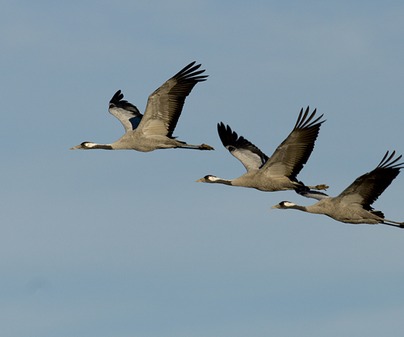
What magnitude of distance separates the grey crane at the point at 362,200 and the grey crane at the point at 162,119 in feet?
15.0

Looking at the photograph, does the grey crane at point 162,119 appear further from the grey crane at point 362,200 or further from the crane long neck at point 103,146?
the grey crane at point 362,200

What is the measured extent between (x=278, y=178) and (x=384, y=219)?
2.87 m

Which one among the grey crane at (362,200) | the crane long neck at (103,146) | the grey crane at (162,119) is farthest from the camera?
the crane long neck at (103,146)

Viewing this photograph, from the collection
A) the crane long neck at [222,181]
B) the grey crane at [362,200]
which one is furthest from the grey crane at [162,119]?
the grey crane at [362,200]

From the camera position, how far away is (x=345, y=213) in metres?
28.6

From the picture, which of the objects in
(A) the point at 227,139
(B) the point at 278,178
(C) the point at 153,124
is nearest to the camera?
(B) the point at 278,178

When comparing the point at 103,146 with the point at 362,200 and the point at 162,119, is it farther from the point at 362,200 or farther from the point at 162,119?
the point at 362,200

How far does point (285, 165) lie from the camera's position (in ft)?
96.4

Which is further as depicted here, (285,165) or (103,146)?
(103,146)

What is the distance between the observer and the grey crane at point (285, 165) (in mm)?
28342

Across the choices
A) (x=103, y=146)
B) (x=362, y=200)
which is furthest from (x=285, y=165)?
(x=103, y=146)

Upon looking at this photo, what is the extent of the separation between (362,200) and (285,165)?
2250 millimetres

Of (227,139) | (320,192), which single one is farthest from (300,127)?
(227,139)

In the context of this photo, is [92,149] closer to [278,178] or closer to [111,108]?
[111,108]
